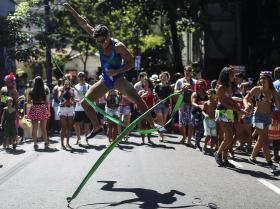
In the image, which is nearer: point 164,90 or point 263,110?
point 263,110

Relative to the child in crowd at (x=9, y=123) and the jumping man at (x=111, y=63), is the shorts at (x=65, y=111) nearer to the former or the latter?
the child in crowd at (x=9, y=123)

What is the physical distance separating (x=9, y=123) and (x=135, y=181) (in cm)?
540

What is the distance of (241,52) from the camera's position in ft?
92.1

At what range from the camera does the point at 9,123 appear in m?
12.9

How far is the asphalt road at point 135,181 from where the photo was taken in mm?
7047

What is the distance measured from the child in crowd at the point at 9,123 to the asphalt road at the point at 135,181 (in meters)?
0.68

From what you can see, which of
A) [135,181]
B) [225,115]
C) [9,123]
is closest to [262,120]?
[225,115]

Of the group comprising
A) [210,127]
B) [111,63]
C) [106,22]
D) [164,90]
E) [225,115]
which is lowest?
[210,127]

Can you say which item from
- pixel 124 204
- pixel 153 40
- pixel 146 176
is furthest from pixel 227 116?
pixel 153 40

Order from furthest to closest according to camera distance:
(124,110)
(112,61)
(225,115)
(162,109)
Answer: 1. (162,109)
2. (124,110)
3. (225,115)
4. (112,61)

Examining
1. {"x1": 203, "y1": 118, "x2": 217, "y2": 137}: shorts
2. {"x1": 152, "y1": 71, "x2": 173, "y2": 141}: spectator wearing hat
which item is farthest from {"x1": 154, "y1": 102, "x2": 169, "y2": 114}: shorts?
{"x1": 203, "y1": 118, "x2": 217, "y2": 137}: shorts

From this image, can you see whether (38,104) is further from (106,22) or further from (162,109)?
(106,22)

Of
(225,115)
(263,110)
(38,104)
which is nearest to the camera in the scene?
(225,115)

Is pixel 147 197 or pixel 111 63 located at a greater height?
pixel 111 63
